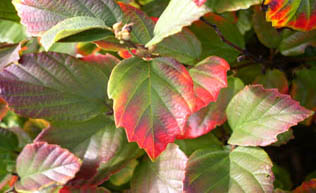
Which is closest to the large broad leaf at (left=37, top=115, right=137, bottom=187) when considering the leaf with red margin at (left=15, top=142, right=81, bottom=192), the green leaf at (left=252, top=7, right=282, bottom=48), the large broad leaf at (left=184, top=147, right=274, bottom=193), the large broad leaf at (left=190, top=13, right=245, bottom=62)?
the leaf with red margin at (left=15, top=142, right=81, bottom=192)

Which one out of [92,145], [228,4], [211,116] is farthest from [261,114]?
[92,145]

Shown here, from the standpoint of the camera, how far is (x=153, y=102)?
0.56m

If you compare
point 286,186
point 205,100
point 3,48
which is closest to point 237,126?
point 205,100

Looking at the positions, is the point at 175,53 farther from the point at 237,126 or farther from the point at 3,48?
the point at 3,48

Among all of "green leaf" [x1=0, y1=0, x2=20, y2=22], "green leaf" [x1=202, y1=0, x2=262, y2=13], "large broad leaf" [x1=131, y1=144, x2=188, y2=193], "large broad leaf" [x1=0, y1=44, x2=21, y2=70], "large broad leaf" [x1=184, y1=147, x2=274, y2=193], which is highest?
"green leaf" [x1=202, y1=0, x2=262, y2=13]

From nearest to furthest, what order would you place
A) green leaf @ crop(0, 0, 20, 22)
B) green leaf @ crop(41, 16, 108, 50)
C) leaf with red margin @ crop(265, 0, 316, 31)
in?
green leaf @ crop(41, 16, 108, 50) → leaf with red margin @ crop(265, 0, 316, 31) → green leaf @ crop(0, 0, 20, 22)

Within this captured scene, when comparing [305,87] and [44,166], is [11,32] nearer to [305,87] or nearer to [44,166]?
[44,166]

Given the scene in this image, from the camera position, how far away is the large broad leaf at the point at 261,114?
2.02 ft

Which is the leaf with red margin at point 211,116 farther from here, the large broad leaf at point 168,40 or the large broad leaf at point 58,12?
the large broad leaf at point 58,12

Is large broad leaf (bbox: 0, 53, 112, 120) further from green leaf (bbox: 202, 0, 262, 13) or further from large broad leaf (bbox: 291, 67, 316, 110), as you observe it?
large broad leaf (bbox: 291, 67, 316, 110)

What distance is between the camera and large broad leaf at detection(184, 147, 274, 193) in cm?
61

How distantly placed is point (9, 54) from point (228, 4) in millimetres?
405

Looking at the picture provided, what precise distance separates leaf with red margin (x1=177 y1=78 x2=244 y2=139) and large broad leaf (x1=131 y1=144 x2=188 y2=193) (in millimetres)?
37

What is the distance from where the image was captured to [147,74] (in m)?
0.58
